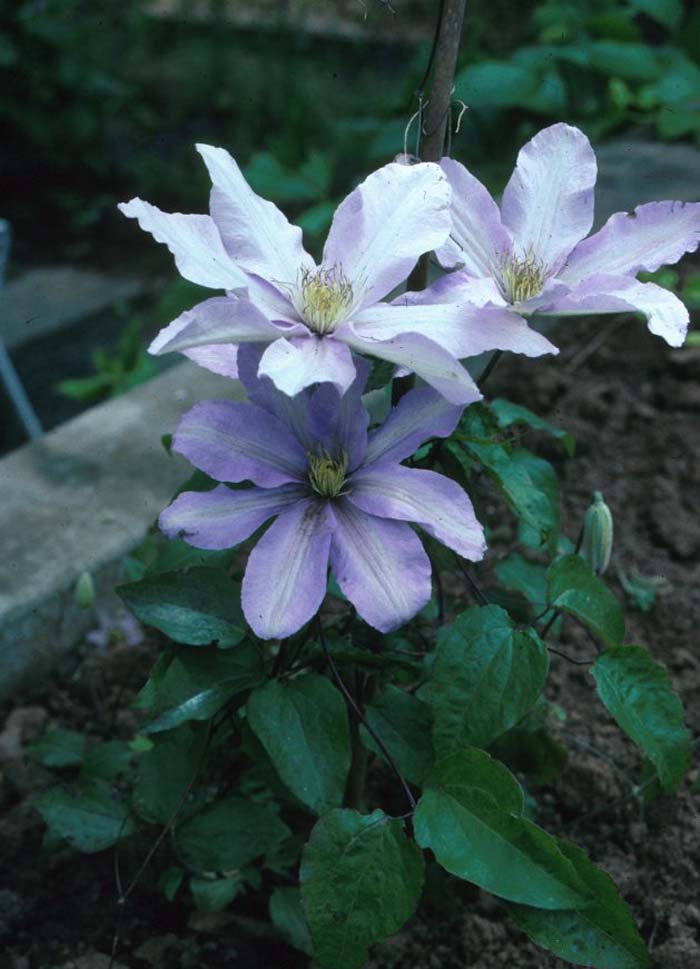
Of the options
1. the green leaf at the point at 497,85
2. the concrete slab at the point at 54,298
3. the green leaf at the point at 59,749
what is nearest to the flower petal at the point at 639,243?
the green leaf at the point at 59,749

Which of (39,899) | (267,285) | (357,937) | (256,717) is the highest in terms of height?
(267,285)

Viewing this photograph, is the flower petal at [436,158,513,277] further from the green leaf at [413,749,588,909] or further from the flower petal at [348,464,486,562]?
the green leaf at [413,749,588,909]

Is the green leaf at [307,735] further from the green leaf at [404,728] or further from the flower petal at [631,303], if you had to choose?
the flower petal at [631,303]

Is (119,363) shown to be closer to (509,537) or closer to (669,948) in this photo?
(509,537)

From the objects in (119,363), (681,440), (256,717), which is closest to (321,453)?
(256,717)

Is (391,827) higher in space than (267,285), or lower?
lower

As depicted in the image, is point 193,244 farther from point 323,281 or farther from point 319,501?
point 319,501
